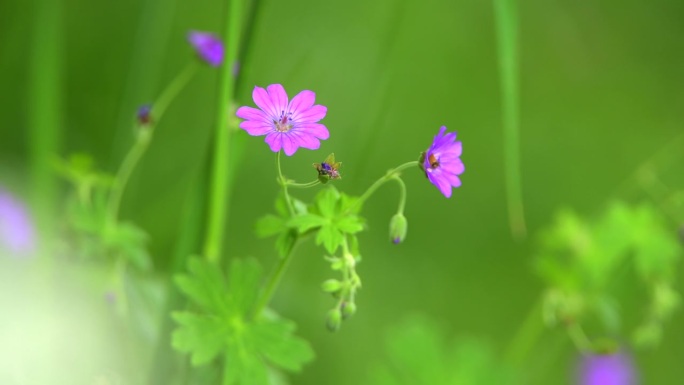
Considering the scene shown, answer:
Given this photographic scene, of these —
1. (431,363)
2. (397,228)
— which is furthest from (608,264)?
(397,228)

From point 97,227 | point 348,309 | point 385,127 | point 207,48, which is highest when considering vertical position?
point 385,127

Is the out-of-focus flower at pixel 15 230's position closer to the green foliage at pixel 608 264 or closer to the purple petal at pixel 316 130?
the purple petal at pixel 316 130

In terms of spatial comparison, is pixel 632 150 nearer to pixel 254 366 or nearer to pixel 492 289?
pixel 492 289

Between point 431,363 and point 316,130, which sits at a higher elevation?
point 431,363

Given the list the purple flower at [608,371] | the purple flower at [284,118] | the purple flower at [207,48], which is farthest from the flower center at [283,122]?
the purple flower at [608,371]

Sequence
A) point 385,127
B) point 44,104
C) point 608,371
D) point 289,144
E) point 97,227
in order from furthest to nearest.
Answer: point 385,127
point 608,371
point 44,104
point 97,227
point 289,144

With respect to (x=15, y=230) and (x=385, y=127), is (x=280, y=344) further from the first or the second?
(x=385, y=127)

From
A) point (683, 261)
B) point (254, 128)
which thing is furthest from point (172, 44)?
point (683, 261)
